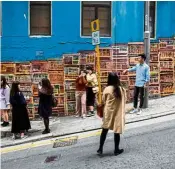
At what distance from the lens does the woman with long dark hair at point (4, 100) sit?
13341 mm

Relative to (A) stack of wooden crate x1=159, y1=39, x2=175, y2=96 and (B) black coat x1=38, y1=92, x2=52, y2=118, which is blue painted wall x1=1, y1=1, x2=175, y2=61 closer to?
(A) stack of wooden crate x1=159, y1=39, x2=175, y2=96

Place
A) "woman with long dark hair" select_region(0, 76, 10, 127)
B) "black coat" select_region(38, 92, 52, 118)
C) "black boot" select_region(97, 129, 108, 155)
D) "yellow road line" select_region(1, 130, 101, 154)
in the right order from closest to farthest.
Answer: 1. "black boot" select_region(97, 129, 108, 155)
2. "yellow road line" select_region(1, 130, 101, 154)
3. "black coat" select_region(38, 92, 52, 118)
4. "woman with long dark hair" select_region(0, 76, 10, 127)

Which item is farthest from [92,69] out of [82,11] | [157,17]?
[157,17]

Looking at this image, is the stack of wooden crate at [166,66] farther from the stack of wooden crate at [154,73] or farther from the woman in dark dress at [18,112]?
the woman in dark dress at [18,112]

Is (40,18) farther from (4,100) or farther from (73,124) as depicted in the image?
(73,124)

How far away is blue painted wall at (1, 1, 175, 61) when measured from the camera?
14.4 m

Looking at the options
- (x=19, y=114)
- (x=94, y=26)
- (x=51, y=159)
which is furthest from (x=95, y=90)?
(x=51, y=159)

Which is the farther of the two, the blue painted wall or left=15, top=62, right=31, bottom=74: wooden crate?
left=15, top=62, right=31, bottom=74: wooden crate

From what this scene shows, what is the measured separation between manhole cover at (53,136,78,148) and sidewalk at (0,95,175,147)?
0.60 metres

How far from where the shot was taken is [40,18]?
48.7 feet

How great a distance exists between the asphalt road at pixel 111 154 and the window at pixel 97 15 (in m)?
4.97

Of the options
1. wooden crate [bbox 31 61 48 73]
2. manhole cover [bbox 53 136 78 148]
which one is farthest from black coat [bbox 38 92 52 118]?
wooden crate [bbox 31 61 48 73]

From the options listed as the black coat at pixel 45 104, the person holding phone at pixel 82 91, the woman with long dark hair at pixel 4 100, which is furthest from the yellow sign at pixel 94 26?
the woman with long dark hair at pixel 4 100

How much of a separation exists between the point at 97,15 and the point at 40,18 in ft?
6.50
